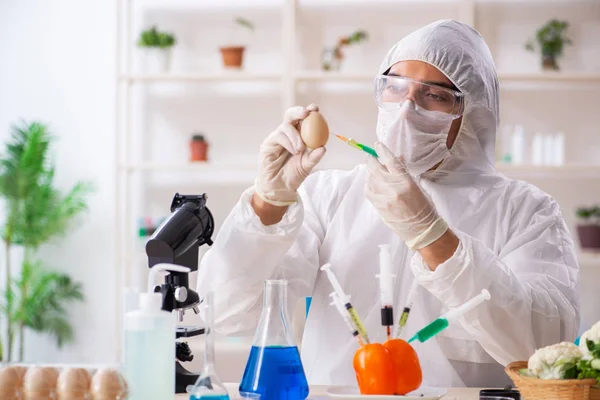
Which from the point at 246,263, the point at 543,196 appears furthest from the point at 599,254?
the point at 246,263

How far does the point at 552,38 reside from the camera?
12.9 feet

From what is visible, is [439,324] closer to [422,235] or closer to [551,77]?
[422,235]

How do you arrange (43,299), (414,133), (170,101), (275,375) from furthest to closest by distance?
(170,101)
(43,299)
(414,133)
(275,375)

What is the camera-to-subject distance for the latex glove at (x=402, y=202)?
56.6 inches

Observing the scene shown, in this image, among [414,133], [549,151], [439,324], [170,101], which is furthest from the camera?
[170,101]

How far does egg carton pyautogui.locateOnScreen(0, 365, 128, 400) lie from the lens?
36.4 inches

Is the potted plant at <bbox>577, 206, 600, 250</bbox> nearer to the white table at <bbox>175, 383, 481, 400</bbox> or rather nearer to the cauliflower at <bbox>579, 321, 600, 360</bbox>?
the white table at <bbox>175, 383, 481, 400</bbox>

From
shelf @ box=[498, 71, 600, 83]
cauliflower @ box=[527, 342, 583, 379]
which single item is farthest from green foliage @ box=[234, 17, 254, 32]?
cauliflower @ box=[527, 342, 583, 379]

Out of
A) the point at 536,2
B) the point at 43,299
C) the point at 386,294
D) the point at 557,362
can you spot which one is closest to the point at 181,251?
A: the point at 386,294

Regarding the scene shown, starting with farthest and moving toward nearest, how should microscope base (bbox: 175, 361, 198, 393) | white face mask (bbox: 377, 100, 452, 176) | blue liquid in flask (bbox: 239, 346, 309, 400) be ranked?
1. white face mask (bbox: 377, 100, 452, 176)
2. microscope base (bbox: 175, 361, 198, 393)
3. blue liquid in flask (bbox: 239, 346, 309, 400)

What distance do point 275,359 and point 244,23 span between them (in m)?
3.14

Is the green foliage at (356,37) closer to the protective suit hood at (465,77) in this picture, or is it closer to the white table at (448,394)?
the protective suit hood at (465,77)

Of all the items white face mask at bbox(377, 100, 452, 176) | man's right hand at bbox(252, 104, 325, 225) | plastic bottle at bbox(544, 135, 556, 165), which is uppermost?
plastic bottle at bbox(544, 135, 556, 165)

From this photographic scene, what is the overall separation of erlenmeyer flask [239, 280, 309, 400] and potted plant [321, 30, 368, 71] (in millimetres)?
2936
